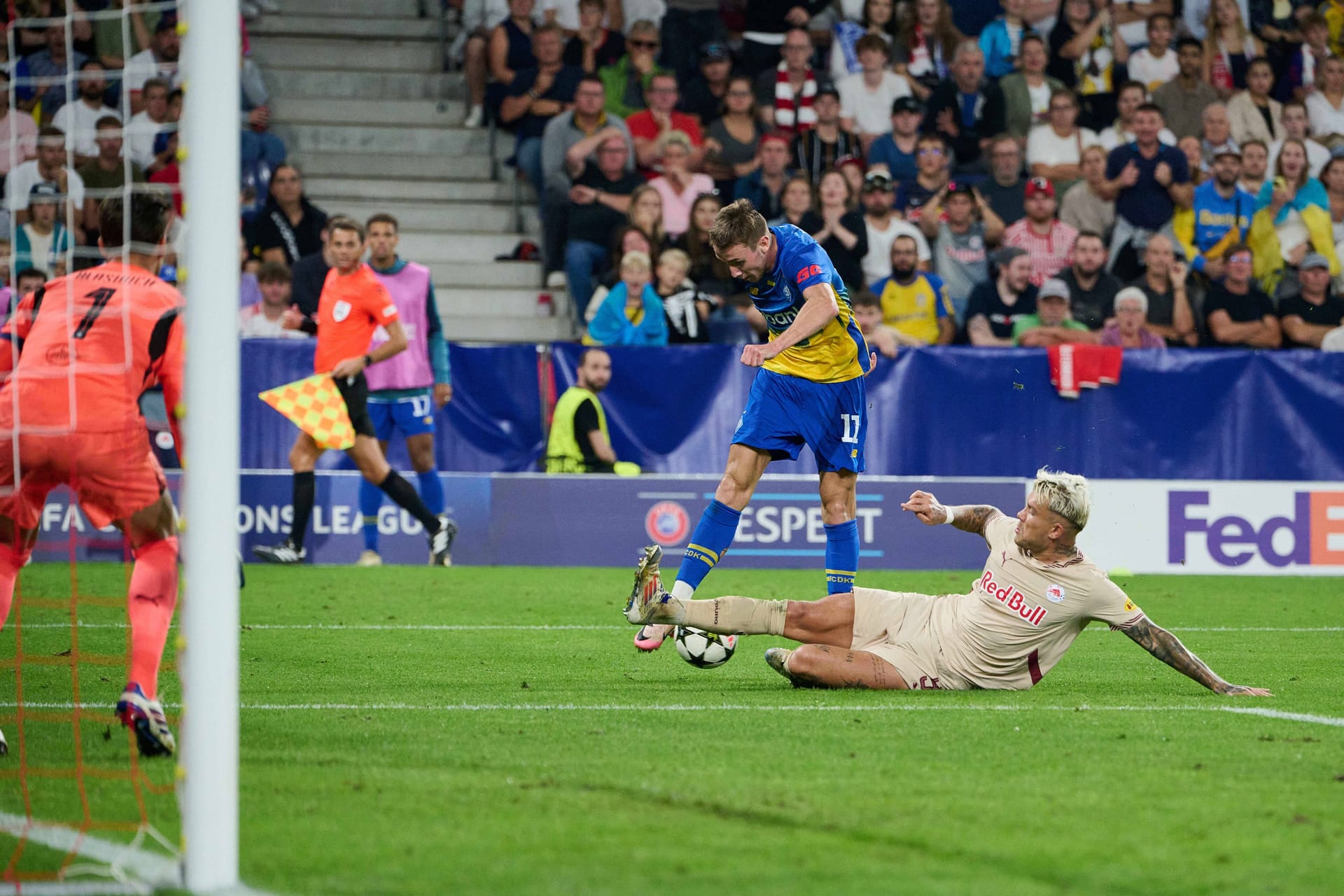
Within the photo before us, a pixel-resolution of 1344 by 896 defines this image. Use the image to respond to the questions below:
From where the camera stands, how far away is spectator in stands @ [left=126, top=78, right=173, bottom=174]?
44.7 ft

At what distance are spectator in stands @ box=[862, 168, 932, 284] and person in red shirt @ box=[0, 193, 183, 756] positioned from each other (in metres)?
10.9

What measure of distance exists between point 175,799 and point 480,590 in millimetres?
6762

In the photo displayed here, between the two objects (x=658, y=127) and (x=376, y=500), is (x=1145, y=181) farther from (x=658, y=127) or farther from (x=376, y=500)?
(x=376, y=500)

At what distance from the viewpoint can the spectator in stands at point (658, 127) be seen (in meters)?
17.0

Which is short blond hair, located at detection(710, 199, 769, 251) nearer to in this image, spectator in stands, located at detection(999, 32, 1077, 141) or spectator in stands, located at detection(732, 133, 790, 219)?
spectator in stands, located at detection(732, 133, 790, 219)

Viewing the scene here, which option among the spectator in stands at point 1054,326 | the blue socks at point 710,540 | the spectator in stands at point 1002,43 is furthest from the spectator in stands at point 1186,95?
the blue socks at point 710,540

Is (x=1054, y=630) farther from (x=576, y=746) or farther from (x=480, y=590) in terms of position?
(x=480, y=590)

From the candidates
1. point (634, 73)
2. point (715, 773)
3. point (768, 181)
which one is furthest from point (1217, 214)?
point (715, 773)

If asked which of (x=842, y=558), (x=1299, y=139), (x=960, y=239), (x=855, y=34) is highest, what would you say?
(x=855, y=34)

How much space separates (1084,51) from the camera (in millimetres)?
18578

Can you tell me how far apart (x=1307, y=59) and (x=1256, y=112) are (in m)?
1.19

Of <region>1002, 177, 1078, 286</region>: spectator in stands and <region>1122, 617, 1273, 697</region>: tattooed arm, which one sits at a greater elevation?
<region>1002, 177, 1078, 286</region>: spectator in stands

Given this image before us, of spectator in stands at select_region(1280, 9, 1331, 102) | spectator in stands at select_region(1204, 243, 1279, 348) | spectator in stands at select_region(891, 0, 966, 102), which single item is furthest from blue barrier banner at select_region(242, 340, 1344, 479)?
spectator in stands at select_region(1280, 9, 1331, 102)

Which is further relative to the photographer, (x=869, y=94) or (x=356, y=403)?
(x=869, y=94)
